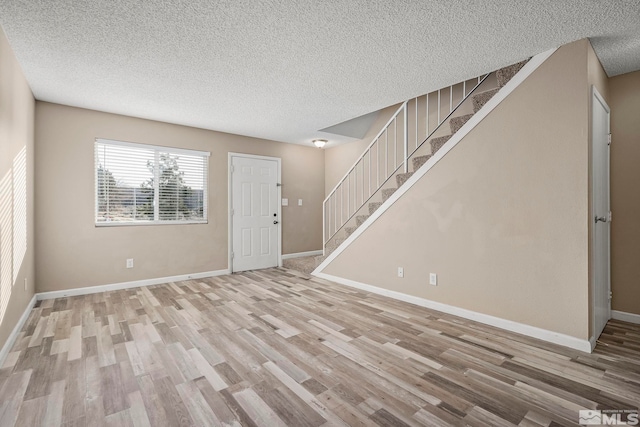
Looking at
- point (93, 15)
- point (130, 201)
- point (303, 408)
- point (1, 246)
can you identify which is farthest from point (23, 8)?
point (303, 408)

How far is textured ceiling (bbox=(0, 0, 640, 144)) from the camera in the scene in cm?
211

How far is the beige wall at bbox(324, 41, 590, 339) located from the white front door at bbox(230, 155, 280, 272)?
3091 mm

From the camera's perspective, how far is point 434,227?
354 cm

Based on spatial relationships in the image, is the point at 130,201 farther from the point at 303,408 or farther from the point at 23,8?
the point at 303,408

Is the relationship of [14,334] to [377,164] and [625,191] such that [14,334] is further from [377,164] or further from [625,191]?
[625,191]

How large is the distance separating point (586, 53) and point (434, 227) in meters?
1.97

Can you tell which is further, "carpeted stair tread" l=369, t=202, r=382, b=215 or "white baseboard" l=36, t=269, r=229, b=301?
"carpeted stair tread" l=369, t=202, r=382, b=215

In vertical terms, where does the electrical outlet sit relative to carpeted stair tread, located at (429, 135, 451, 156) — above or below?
below

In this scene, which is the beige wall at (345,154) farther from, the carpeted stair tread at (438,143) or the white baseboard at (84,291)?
the white baseboard at (84,291)

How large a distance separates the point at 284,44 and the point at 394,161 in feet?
10.4

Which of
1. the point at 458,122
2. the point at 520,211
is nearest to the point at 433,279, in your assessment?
the point at 520,211

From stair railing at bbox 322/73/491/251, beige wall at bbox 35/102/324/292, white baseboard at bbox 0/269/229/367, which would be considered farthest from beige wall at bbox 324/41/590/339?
white baseboard at bbox 0/269/229/367

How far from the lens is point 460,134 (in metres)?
3.24

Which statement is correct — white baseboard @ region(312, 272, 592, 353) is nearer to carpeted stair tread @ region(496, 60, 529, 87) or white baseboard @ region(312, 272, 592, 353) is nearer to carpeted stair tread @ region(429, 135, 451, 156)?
carpeted stair tread @ region(429, 135, 451, 156)
